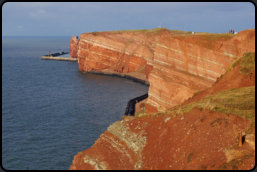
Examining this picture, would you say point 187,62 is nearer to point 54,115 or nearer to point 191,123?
point 191,123

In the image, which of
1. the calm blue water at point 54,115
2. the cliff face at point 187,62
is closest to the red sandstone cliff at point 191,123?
the cliff face at point 187,62

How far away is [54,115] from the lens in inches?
2005

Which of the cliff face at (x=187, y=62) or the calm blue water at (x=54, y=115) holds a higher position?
the cliff face at (x=187, y=62)

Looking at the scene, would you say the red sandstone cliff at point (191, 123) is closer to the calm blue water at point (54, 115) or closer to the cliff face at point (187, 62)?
the cliff face at point (187, 62)

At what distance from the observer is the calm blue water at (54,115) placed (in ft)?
118

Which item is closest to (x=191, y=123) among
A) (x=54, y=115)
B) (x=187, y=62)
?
(x=187, y=62)

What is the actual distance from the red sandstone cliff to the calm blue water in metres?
12.5

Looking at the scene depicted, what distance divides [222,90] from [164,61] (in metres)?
16.3

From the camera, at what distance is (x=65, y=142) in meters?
39.2

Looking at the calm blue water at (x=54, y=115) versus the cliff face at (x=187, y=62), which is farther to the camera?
the calm blue water at (x=54, y=115)

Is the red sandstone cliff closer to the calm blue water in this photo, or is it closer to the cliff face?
the cliff face

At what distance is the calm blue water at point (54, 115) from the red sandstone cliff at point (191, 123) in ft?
41.0

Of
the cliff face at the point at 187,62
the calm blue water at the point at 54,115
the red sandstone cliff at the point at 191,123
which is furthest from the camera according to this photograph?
the calm blue water at the point at 54,115

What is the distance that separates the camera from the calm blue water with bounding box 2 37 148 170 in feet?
118
